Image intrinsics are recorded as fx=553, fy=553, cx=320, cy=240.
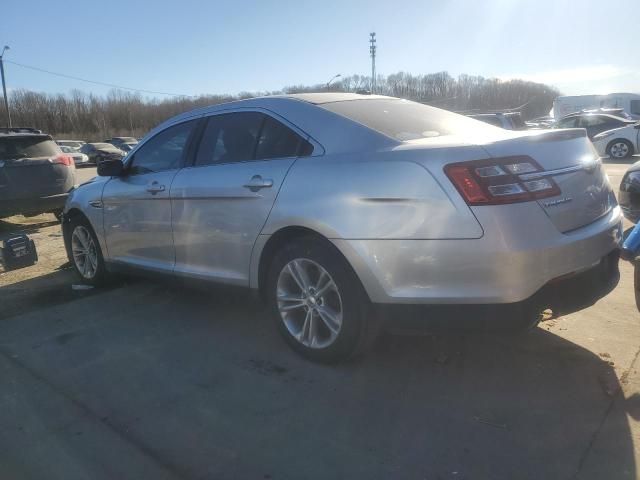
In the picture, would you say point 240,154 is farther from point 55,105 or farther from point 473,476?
point 55,105

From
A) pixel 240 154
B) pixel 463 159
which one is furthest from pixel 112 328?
pixel 463 159

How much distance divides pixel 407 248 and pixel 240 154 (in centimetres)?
152

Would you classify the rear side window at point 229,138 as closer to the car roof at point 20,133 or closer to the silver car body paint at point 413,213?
the silver car body paint at point 413,213

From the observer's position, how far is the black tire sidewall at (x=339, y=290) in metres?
3.00

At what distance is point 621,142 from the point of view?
16.9 metres

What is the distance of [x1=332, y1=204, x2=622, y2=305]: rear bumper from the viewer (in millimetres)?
2576

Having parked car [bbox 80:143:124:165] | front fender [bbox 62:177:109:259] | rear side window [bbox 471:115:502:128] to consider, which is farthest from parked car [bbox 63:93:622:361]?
parked car [bbox 80:143:124:165]

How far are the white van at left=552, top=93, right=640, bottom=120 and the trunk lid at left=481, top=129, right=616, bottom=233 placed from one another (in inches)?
1326

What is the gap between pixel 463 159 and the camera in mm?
2672

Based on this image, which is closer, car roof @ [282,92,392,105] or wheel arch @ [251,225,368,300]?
→ wheel arch @ [251,225,368,300]

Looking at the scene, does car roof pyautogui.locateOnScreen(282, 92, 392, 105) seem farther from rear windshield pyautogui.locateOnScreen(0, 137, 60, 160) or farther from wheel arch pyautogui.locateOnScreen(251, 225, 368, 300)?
rear windshield pyautogui.locateOnScreen(0, 137, 60, 160)

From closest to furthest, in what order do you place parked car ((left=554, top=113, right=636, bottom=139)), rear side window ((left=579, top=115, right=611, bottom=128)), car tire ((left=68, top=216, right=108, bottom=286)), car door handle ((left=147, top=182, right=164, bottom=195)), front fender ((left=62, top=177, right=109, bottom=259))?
car door handle ((left=147, top=182, right=164, bottom=195))
front fender ((left=62, top=177, right=109, bottom=259))
car tire ((left=68, top=216, right=108, bottom=286))
parked car ((left=554, top=113, right=636, bottom=139))
rear side window ((left=579, top=115, right=611, bottom=128))

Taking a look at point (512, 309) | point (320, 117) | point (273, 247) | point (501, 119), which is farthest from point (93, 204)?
point (501, 119)

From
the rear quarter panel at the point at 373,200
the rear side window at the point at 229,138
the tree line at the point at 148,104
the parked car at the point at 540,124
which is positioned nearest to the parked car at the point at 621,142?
the parked car at the point at 540,124
